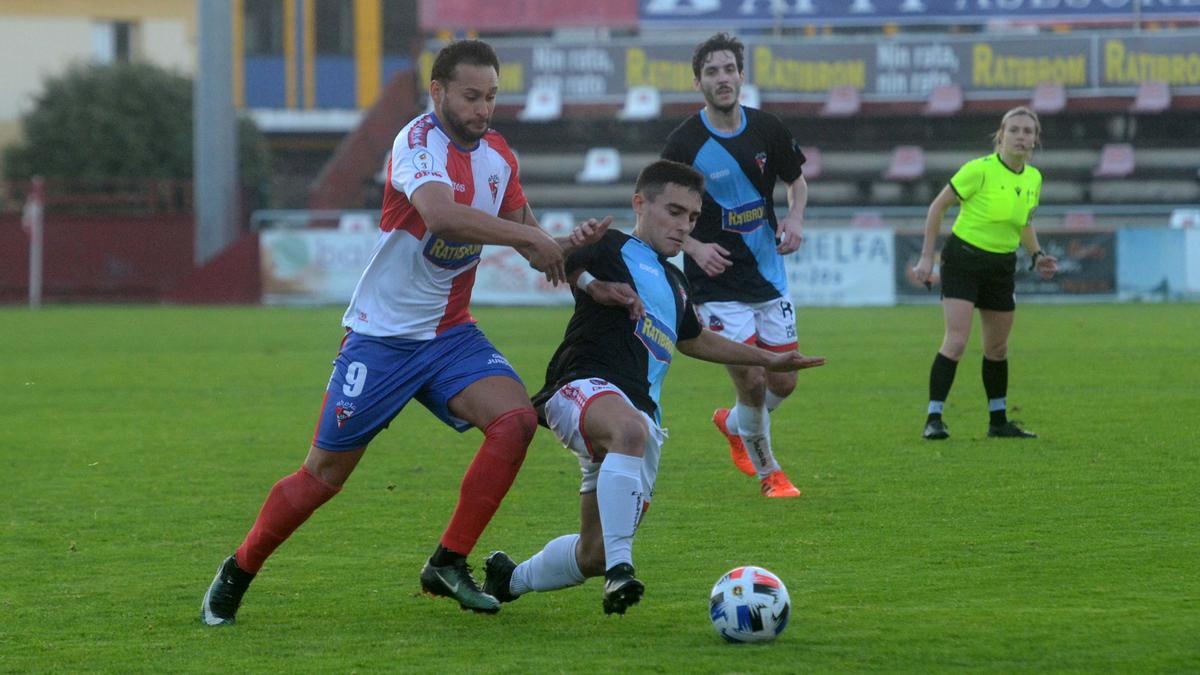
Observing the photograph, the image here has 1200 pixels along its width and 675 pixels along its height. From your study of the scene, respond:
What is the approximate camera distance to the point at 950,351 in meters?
9.88

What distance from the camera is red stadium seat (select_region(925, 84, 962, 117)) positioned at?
31.9 m

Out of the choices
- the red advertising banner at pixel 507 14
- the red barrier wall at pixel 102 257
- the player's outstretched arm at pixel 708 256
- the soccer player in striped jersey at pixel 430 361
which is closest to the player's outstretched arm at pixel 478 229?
the soccer player in striped jersey at pixel 430 361

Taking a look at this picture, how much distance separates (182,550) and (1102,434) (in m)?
5.50

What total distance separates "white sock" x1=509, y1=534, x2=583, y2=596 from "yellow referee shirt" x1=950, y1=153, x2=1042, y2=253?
16.7 feet

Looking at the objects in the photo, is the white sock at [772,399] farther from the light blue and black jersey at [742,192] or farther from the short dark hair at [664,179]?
the short dark hair at [664,179]

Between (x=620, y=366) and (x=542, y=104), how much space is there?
91.5ft

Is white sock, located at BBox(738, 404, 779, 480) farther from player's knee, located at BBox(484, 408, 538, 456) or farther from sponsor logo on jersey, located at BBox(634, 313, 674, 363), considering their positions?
player's knee, located at BBox(484, 408, 538, 456)

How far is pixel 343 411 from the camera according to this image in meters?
5.34

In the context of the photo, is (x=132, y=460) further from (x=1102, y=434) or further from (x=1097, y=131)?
(x=1097, y=131)

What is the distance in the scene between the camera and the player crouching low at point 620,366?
519cm

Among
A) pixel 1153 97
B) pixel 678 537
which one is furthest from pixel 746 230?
pixel 1153 97

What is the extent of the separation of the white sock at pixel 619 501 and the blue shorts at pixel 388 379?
0.56 meters

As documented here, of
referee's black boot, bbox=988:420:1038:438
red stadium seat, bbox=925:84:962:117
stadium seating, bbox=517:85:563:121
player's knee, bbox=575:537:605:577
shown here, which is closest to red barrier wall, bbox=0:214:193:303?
stadium seating, bbox=517:85:563:121

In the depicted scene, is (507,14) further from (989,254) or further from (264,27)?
(989,254)
